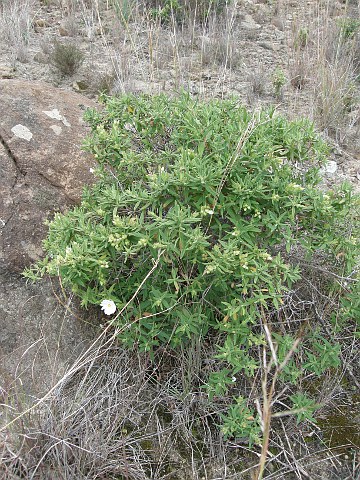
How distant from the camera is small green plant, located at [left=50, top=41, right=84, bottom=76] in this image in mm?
4742

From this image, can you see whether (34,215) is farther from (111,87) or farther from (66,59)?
(66,59)

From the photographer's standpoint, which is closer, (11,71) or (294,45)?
(11,71)

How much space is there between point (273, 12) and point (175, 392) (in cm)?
556

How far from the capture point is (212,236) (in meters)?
2.26

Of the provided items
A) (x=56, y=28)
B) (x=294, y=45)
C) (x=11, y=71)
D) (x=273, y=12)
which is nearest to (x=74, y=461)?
(x=11, y=71)

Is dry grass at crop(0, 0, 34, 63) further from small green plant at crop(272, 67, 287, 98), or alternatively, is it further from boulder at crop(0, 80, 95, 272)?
small green plant at crop(272, 67, 287, 98)

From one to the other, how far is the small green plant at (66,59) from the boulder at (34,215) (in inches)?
61.7

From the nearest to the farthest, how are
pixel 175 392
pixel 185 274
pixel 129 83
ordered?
1. pixel 185 274
2. pixel 175 392
3. pixel 129 83

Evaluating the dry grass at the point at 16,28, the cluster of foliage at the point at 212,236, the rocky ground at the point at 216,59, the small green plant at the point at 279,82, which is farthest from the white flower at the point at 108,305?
the dry grass at the point at 16,28

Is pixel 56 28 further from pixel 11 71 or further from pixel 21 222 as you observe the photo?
pixel 21 222

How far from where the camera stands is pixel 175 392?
2316 millimetres

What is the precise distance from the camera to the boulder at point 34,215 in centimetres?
246

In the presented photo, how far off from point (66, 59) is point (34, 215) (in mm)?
2584

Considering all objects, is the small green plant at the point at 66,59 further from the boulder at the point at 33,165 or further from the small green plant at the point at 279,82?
the small green plant at the point at 279,82
